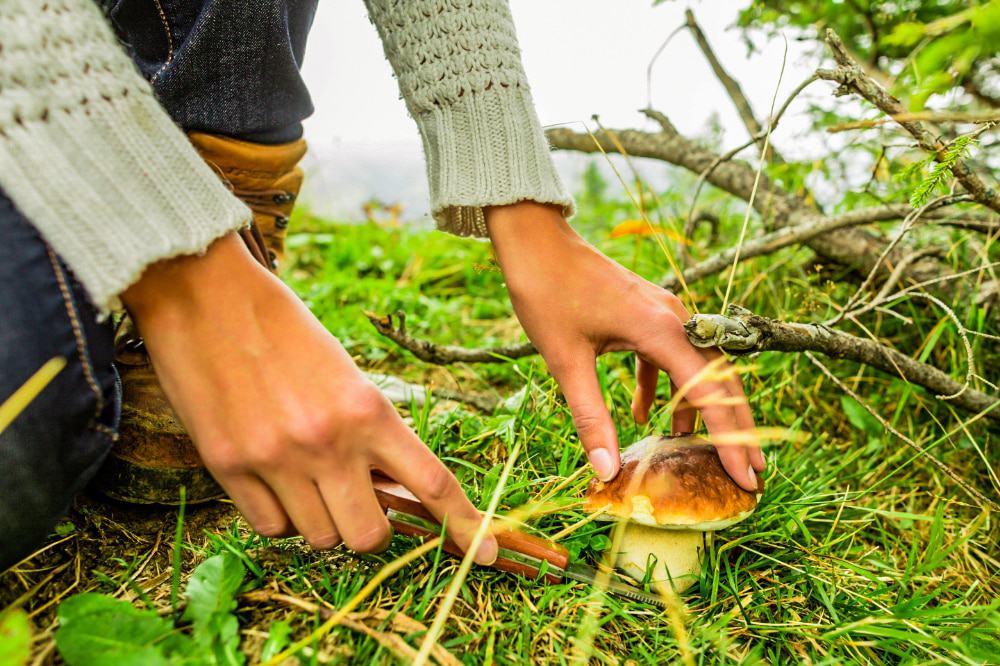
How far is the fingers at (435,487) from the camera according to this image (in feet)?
2.90

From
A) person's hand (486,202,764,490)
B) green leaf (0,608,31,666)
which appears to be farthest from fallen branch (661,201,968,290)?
green leaf (0,608,31,666)

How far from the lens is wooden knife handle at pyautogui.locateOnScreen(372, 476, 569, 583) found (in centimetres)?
101

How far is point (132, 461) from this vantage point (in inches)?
47.4

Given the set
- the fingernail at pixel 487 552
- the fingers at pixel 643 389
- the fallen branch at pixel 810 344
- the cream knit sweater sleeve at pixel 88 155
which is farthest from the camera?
the fingers at pixel 643 389

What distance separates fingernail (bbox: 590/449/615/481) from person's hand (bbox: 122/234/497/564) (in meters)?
0.37

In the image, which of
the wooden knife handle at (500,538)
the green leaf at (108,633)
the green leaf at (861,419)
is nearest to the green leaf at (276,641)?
the green leaf at (108,633)

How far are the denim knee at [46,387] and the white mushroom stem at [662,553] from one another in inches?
36.2

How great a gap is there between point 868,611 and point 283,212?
1.69 metres

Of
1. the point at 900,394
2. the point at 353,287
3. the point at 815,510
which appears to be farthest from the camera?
the point at 353,287

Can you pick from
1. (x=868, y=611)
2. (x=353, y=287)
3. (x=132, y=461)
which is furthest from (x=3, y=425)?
(x=353, y=287)

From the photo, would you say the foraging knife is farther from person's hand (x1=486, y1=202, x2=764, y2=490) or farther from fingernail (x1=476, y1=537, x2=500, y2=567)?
person's hand (x1=486, y1=202, x2=764, y2=490)

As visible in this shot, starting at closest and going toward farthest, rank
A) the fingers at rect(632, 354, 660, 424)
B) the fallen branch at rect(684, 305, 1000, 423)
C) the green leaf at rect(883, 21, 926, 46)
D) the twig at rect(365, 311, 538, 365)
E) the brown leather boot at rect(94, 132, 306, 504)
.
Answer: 1. the green leaf at rect(883, 21, 926, 46)
2. the fallen branch at rect(684, 305, 1000, 423)
3. the brown leather boot at rect(94, 132, 306, 504)
4. the fingers at rect(632, 354, 660, 424)
5. the twig at rect(365, 311, 538, 365)

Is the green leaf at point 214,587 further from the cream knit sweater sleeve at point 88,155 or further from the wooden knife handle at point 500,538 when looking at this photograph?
the cream knit sweater sleeve at point 88,155

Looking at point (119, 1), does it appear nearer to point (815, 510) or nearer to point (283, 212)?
point (283, 212)
